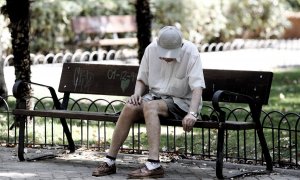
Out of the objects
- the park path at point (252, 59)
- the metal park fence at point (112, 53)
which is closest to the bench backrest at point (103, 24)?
the metal park fence at point (112, 53)

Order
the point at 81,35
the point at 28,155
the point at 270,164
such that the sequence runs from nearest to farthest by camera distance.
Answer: the point at 270,164 → the point at 28,155 → the point at 81,35

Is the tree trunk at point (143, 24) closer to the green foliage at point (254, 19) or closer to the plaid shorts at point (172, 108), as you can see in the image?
the plaid shorts at point (172, 108)

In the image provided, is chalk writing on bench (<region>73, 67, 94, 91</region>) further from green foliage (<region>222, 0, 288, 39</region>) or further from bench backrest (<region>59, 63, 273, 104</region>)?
green foliage (<region>222, 0, 288, 39</region>)

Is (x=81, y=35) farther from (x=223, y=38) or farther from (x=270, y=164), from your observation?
(x=270, y=164)

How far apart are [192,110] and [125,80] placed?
4.67 ft

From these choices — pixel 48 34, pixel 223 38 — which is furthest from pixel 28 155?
pixel 223 38

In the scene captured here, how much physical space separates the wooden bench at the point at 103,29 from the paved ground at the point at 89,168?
11650 millimetres

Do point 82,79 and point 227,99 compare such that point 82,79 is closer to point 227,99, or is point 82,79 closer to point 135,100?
point 135,100

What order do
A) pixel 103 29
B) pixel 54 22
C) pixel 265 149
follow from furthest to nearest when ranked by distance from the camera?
pixel 103 29 < pixel 54 22 < pixel 265 149

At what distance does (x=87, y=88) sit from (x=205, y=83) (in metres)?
1.39

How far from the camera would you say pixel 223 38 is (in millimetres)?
24516

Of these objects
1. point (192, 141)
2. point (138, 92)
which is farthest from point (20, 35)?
point (138, 92)

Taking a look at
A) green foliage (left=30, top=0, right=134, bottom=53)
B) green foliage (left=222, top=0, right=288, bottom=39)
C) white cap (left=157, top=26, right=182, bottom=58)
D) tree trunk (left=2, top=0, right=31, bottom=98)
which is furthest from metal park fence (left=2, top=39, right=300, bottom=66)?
white cap (left=157, top=26, right=182, bottom=58)

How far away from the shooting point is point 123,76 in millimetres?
7945
